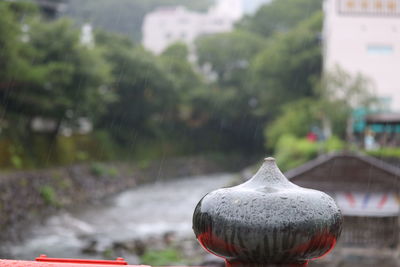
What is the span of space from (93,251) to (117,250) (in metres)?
0.55

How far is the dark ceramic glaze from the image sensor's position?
4.41ft

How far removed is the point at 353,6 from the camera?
22.4 meters

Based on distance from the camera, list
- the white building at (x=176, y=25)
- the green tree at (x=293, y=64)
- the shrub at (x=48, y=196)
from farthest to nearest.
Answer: the white building at (x=176, y=25) → the green tree at (x=293, y=64) → the shrub at (x=48, y=196)

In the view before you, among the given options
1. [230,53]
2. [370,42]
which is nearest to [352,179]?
[370,42]

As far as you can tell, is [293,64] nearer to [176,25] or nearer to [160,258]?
[160,258]

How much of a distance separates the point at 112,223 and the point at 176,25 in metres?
→ 37.6

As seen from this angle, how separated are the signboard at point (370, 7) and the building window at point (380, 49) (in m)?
1.38

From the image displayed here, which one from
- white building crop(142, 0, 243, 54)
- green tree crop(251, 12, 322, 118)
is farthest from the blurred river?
white building crop(142, 0, 243, 54)

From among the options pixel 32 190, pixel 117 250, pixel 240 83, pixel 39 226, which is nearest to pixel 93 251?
pixel 117 250

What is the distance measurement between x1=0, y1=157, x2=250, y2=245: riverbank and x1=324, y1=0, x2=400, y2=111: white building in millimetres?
11523

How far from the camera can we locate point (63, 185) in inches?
775

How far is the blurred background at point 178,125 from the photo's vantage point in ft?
38.6

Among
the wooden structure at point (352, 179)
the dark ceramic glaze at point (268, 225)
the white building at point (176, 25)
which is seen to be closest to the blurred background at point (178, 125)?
the wooden structure at point (352, 179)

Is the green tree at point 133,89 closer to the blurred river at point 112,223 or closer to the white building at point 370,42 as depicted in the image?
the blurred river at point 112,223
